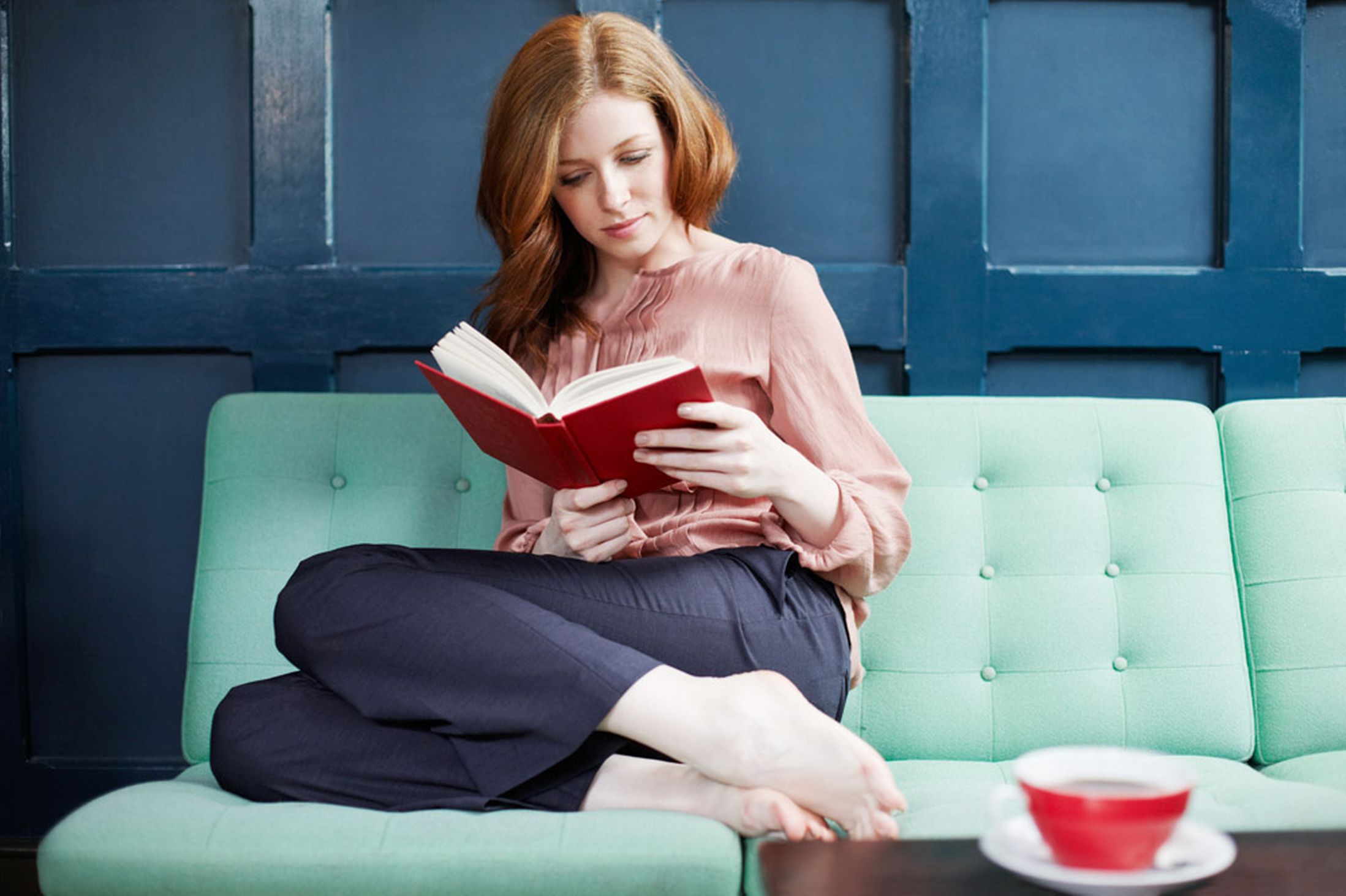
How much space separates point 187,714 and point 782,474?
0.86 metres

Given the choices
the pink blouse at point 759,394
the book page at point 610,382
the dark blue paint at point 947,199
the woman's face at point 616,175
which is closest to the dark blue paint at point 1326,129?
the dark blue paint at point 947,199

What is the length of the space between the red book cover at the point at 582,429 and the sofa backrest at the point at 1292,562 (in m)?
0.83

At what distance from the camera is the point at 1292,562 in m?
1.46

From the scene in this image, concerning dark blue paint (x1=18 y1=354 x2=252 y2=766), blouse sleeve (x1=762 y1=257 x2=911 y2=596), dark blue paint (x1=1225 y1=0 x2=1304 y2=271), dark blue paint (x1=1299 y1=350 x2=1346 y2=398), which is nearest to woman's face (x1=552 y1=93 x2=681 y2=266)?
blouse sleeve (x1=762 y1=257 x2=911 y2=596)

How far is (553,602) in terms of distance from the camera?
1192 mm

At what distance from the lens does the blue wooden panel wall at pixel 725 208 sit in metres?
1.84

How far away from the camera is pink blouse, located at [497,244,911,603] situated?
1294mm

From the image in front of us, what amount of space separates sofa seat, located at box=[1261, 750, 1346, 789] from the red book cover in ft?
2.73

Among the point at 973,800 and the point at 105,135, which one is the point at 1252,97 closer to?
the point at 973,800

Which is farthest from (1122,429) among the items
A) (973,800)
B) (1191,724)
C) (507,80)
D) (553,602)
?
(507,80)

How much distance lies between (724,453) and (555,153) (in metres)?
0.47

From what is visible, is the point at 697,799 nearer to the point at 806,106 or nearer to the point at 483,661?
the point at 483,661

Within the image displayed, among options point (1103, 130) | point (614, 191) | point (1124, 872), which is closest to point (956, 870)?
point (1124, 872)

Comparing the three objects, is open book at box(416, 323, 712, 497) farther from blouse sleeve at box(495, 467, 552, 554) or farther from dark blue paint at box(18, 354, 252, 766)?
dark blue paint at box(18, 354, 252, 766)
